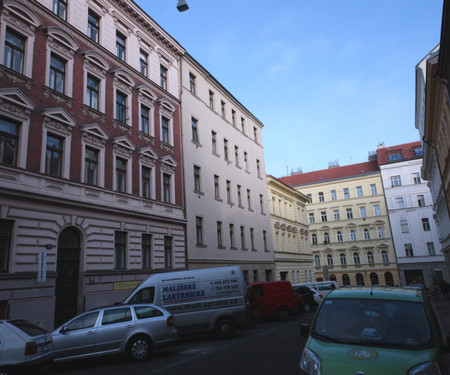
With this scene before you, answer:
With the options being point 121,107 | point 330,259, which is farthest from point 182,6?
point 330,259

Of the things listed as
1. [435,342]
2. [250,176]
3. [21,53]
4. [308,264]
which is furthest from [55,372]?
[308,264]

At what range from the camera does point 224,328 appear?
14.1 m

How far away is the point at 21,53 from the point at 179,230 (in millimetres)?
13000

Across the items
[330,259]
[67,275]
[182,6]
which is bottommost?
[67,275]

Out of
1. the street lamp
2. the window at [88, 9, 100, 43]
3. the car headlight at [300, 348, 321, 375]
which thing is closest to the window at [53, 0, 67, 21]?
the window at [88, 9, 100, 43]

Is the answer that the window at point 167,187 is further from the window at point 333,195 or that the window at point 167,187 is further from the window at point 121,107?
the window at point 333,195

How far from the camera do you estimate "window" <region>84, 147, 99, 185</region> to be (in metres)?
17.5

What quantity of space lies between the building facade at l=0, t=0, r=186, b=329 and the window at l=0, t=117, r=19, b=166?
42mm

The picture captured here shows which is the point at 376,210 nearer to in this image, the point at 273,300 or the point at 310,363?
the point at 273,300

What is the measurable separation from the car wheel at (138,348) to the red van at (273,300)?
10.4m

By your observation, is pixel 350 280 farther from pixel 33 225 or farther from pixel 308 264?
pixel 33 225

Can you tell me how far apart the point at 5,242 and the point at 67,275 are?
3.21 meters

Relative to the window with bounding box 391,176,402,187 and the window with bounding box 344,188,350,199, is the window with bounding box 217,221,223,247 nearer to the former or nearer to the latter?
the window with bounding box 344,188,350,199

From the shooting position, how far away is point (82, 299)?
15805mm
